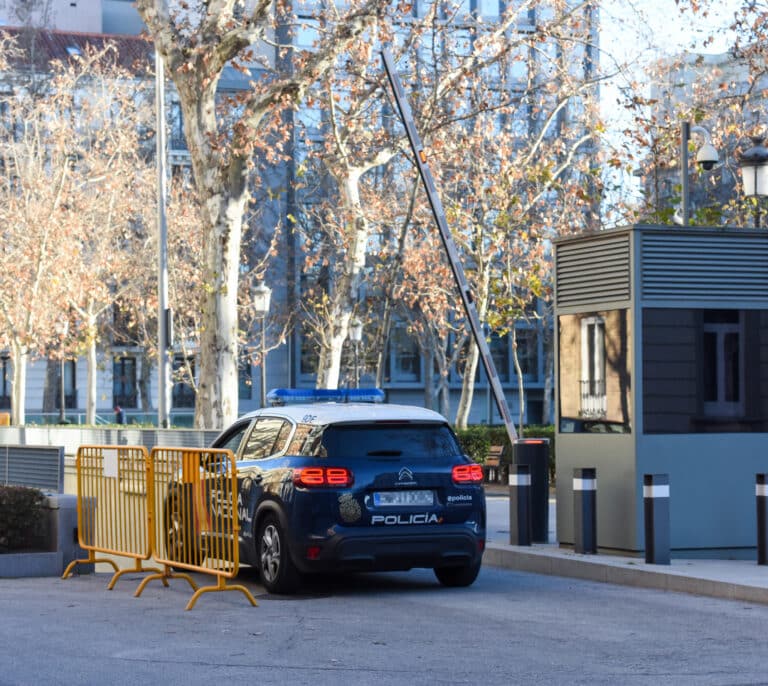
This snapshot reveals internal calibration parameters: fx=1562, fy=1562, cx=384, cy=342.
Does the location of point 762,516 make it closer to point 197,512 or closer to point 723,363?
point 723,363

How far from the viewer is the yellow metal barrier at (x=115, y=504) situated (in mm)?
13117

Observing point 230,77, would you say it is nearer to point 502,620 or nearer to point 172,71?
point 172,71

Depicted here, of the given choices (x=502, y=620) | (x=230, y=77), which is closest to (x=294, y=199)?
(x=230, y=77)

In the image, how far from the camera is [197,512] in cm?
1207

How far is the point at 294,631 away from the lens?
10508 millimetres

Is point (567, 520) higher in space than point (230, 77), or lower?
lower

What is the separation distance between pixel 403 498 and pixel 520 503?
361 centimetres

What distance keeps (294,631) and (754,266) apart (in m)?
6.65

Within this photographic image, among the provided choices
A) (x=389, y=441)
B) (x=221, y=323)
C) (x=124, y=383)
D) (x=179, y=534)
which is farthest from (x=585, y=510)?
(x=124, y=383)

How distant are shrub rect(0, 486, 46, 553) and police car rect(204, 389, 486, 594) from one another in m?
2.47

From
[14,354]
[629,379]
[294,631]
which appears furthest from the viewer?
[14,354]

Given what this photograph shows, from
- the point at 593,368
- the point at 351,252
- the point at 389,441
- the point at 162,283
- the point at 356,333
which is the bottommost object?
the point at 389,441

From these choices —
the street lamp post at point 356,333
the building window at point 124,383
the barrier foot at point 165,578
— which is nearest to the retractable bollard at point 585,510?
the barrier foot at point 165,578

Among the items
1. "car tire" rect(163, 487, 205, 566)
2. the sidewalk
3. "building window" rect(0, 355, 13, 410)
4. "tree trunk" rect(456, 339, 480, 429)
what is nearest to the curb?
the sidewalk
